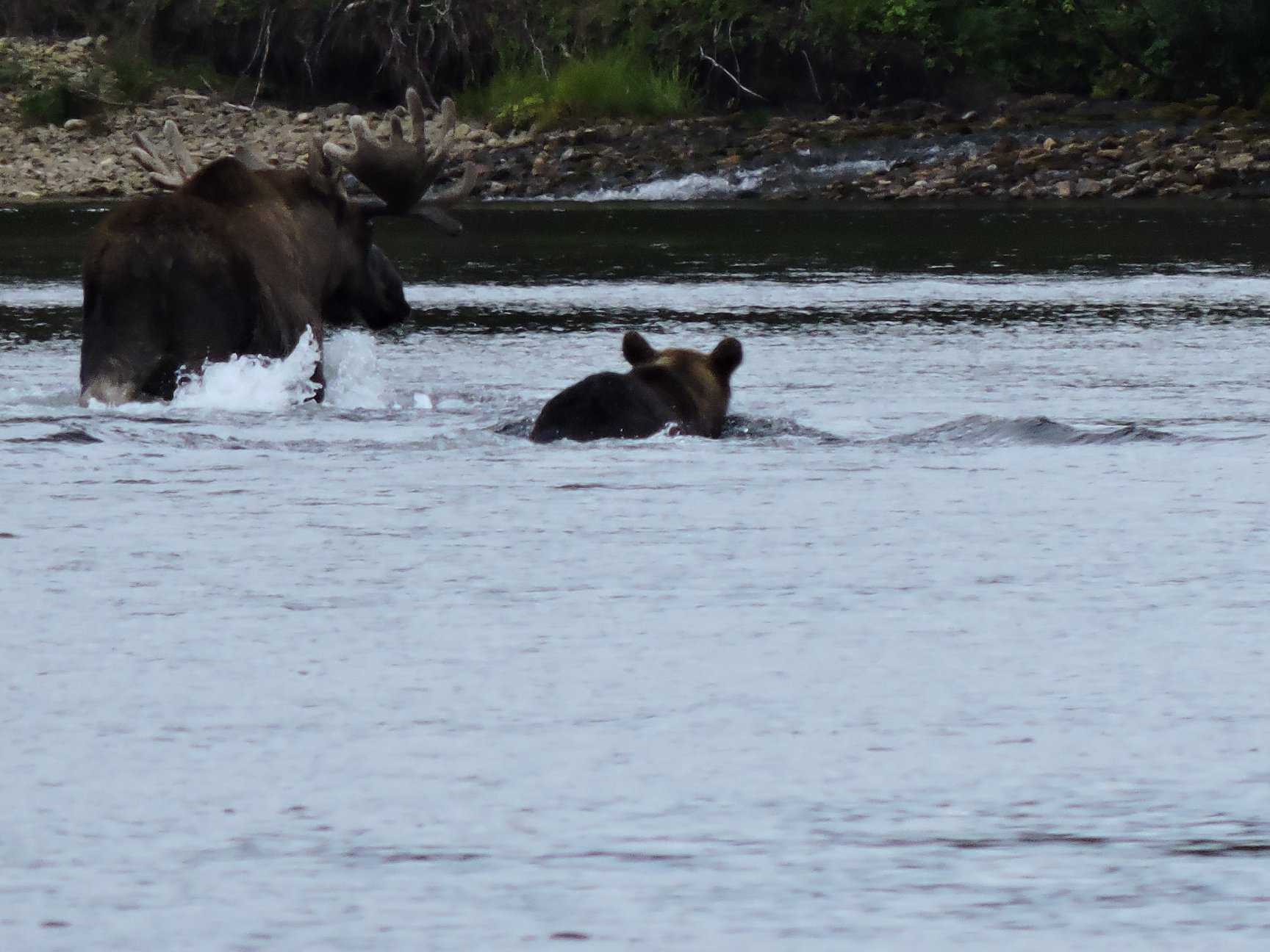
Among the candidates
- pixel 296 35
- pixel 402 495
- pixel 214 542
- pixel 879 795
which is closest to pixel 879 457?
pixel 402 495

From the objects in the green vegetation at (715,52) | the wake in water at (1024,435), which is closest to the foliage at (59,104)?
the green vegetation at (715,52)

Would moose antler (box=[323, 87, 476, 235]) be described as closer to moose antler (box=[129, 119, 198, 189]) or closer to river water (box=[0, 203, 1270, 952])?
moose antler (box=[129, 119, 198, 189])

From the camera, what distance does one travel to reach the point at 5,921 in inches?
120

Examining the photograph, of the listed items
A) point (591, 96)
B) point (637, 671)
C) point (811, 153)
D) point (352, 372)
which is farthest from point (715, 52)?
point (637, 671)

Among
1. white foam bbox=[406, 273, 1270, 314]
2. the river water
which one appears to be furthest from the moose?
white foam bbox=[406, 273, 1270, 314]

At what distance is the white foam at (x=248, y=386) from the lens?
9.00 metres

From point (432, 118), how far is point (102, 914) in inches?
1390

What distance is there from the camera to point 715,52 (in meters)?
38.2

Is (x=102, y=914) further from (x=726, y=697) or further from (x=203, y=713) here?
(x=726, y=697)

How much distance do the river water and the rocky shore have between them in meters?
21.9

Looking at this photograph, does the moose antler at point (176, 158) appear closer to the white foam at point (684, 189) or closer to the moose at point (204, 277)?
the moose at point (204, 277)

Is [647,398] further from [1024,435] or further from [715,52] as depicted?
[715,52]

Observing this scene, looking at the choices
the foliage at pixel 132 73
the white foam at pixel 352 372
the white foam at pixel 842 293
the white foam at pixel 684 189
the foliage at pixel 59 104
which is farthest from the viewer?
the foliage at pixel 132 73

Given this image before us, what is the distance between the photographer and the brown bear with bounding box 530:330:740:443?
7953 mm
